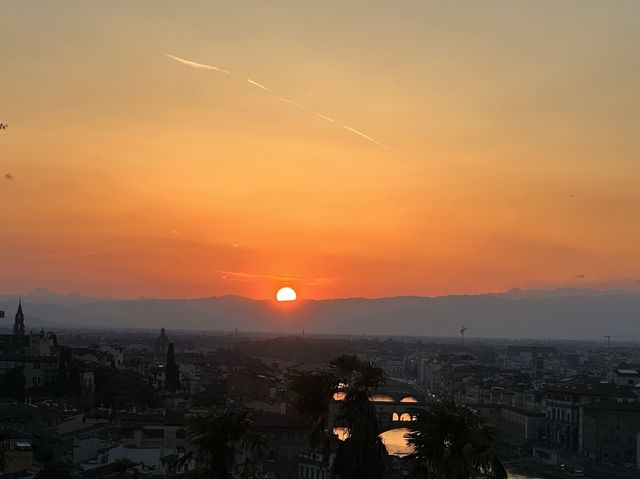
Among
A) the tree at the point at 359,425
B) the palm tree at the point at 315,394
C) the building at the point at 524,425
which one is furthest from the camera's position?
the building at the point at 524,425

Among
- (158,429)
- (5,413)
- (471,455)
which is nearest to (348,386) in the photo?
(471,455)

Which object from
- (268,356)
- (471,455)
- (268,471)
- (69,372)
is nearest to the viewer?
(471,455)

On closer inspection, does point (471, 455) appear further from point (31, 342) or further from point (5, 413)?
point (31, 342)

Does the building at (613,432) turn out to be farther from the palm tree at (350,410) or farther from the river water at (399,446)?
the palm tree at (350,410)

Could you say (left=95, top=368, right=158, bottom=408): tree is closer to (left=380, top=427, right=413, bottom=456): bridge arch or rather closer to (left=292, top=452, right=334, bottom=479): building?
(left=380, top=427, right=413, bottom=456): bridge arch

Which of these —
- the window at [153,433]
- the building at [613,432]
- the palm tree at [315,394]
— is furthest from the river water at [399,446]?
the palm tree at [315,394]

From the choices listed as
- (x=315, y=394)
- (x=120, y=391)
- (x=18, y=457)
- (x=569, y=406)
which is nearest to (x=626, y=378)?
(x=569, y=406)

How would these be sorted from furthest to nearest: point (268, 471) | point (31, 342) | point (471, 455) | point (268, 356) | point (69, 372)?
1. point (268, 356)
2. point (31, 342)
3. point (69, 372)
4. point (268, 471)
5. point (471, 455)
